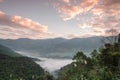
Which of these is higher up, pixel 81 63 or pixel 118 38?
pixel 118 38

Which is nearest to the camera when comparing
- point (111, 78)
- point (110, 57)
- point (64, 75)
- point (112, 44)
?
point (111, 78)

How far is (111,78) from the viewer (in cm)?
9144

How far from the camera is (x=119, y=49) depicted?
360 ft

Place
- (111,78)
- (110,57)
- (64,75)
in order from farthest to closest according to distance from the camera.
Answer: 1. (64,75)
2. (110,57)
3. (111,78)

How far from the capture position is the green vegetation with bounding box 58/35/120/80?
94.8 meters

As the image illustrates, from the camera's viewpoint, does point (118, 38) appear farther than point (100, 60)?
Yes

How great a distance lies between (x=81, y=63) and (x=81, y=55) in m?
3.83

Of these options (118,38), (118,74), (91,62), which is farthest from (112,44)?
(118,74)

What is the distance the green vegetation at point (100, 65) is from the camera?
9475 cm

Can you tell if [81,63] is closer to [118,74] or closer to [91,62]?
[91,62]

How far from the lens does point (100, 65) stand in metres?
107

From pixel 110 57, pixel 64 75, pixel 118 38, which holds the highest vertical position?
pixel 118 38

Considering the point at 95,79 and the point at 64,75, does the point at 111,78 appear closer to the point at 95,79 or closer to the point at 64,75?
the point at 95,79

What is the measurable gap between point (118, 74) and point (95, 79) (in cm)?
828
